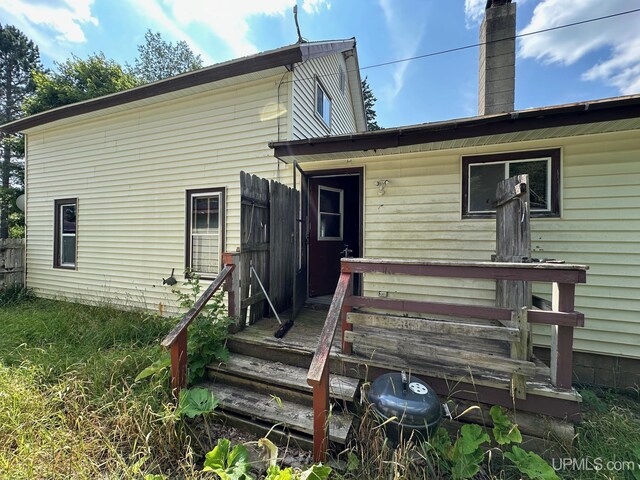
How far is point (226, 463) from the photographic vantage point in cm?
197

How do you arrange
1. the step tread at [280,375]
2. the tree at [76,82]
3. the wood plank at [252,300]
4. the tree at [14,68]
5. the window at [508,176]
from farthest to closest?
the tree at [14,68], the tree at [76,82], the window at [508,176], the wood plank at [252,300], the step tread at [280,375]

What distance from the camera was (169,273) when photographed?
19.0 ft

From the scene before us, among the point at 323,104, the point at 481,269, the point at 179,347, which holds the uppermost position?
the point at 323,104

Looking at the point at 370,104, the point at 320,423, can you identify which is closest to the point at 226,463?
the point at 320,423

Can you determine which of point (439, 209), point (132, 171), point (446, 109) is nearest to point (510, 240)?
point (439, 209)

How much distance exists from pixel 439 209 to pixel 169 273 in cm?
541

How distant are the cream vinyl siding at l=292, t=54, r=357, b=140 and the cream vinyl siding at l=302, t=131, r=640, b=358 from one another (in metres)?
2.10

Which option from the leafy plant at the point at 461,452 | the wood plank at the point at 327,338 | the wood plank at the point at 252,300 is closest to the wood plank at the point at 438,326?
the wood plank at the point at 327,338

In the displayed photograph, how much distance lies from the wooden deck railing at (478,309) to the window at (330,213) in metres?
2.62

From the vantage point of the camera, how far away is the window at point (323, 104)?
20.0 feet

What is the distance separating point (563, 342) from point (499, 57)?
5.24 meters

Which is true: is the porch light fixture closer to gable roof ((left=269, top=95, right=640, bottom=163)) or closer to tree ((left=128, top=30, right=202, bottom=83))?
gable roof ((left=269, top=95, right=640, bottom=163))

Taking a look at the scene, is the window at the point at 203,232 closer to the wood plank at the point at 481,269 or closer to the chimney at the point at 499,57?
the wood plank at the point at 481,269

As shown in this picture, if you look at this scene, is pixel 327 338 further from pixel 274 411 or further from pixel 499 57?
pixel 499 57
